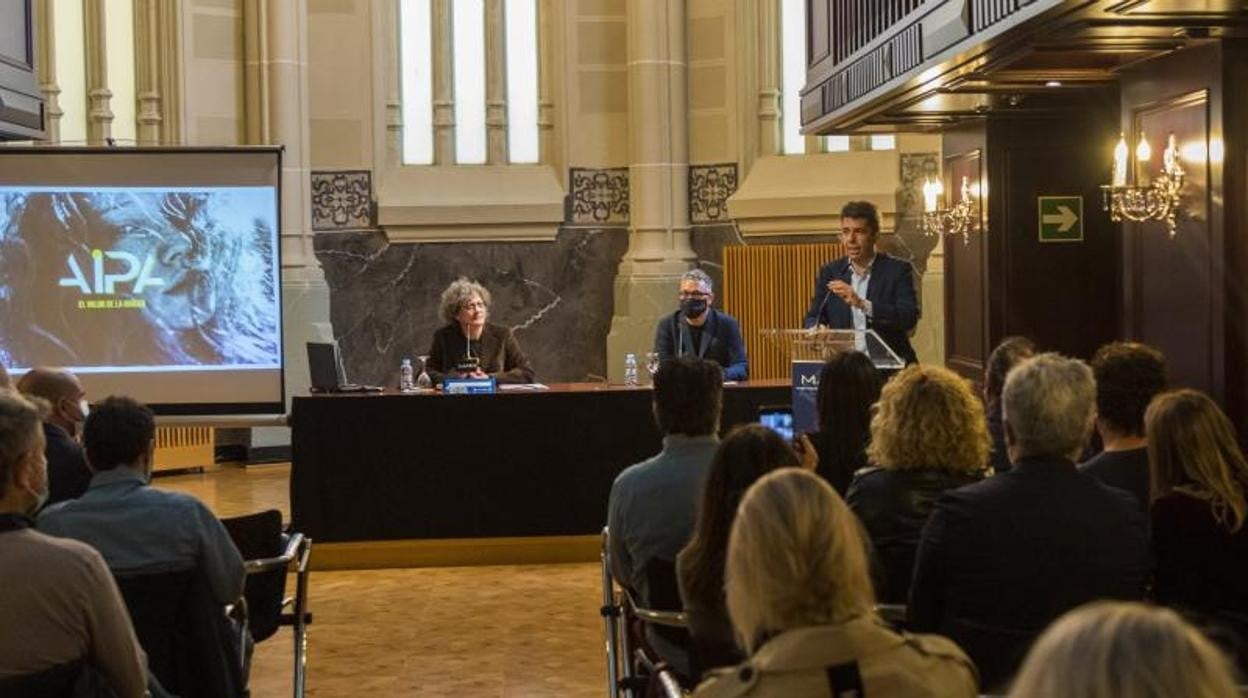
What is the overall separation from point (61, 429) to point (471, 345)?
12.5ft

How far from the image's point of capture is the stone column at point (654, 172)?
1268 centimetres

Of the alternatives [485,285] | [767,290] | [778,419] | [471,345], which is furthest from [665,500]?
[485,285]

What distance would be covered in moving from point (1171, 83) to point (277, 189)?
15.0 feet

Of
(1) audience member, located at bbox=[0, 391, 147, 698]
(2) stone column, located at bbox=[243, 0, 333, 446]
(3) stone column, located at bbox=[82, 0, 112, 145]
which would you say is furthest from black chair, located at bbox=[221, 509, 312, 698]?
(3) stone column, located at bbox=[82, 0, 112, 145]

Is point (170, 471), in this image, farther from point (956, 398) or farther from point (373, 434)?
point (956, 398)

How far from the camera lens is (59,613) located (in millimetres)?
3324

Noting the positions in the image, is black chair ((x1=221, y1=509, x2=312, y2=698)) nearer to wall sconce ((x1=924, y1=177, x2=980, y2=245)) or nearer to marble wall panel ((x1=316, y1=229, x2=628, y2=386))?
wall sconce ((x1=924, y1=177, x2=980, y2=245))

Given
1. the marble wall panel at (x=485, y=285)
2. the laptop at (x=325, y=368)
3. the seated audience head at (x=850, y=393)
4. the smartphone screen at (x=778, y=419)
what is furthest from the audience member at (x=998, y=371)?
the marble wall panel at (x=485, y=285)

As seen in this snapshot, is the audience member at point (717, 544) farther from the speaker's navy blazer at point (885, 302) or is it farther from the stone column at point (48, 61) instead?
the stone column at point (48, 61)

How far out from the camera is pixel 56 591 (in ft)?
10.9

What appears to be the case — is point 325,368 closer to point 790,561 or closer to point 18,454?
point 18,454

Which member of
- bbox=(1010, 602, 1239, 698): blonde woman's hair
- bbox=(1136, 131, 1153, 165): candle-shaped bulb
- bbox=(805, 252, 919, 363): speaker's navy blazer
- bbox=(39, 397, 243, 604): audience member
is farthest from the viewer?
bbox=(805, 252, 919, 363): speaker's navy blazer

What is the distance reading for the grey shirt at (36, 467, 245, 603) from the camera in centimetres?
421

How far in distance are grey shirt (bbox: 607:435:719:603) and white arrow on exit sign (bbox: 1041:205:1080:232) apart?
5095 millimetres
